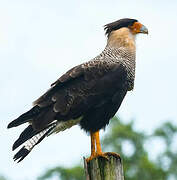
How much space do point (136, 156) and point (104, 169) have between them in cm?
3135

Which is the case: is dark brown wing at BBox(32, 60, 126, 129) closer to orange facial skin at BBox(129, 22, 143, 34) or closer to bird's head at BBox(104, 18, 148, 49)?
bird's head at BBox(104, 18, 148, 49)

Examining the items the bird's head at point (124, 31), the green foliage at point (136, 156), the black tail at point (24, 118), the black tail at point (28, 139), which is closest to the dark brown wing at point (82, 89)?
the black tail at point (24, 118)

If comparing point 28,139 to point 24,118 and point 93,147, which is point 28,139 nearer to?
point 24,118

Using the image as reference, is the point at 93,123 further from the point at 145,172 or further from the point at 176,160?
the point at 176,160

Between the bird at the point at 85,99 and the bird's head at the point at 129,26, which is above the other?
the bird's head at the point at 129,26

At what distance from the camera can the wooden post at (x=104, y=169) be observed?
7831 millimetres

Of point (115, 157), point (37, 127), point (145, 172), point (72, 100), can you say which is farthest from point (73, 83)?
point (145, 172)

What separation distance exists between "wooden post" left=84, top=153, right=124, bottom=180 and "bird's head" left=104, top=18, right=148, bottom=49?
2.69 meters

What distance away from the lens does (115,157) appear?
8.20 metres

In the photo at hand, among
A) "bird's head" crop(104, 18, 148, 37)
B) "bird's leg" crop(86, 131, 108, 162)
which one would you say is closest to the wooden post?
"bird's leg" crop(86, 131, 108, 162)

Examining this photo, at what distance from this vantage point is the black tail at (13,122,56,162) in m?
8.79

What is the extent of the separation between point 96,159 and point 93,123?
1515mm

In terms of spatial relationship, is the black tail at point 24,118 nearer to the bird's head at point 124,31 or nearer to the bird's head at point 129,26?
the bird's head at point 124,31

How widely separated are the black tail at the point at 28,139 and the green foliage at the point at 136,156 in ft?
80.8
